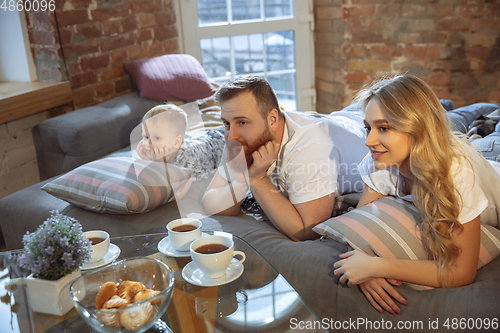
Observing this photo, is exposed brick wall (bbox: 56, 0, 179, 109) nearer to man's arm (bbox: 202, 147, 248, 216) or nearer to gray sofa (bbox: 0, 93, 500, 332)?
gray sofa (bbox: 0, 93, 500, 332)

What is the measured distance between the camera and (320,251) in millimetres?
1267

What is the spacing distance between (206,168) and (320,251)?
660mm

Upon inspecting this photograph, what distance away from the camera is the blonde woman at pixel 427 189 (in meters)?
1.08

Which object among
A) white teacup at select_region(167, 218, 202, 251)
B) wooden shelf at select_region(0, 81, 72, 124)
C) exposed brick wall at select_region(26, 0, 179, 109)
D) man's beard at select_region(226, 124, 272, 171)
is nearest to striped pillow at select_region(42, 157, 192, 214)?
→ man's beard at select_region(226, 124, 272, 171)

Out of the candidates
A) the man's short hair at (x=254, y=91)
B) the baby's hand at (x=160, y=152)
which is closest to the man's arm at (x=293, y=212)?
the man's short hair at (x=254, y=91)

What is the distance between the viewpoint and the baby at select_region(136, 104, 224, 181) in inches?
66.5

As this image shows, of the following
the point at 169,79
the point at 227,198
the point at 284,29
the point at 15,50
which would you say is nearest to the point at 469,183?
the point at 227,198

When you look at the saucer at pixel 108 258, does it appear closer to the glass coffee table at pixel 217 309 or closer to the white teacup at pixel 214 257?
the glass coffee table at pixel 217 309

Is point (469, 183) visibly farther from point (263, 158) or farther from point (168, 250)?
point (168, 250)

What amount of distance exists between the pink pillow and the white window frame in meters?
0.54

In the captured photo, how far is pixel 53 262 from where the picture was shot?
2.97 feet

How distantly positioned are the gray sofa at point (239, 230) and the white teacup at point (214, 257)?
0.30 metres

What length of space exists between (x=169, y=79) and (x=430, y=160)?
1.87 metres

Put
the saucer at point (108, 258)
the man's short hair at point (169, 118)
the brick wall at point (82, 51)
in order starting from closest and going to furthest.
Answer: the saucer at point (108, 258) < the man's short hair at point (169, 118) < the brick wall at point (82, 51)
